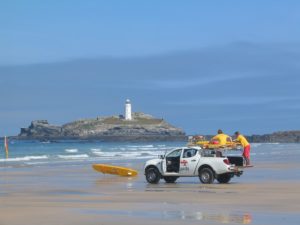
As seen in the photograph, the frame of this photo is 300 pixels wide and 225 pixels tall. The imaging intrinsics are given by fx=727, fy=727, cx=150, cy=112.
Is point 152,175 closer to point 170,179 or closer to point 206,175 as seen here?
point 170,179

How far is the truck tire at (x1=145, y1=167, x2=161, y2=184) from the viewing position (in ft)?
96.2

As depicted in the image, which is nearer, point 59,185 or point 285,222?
point 285,222

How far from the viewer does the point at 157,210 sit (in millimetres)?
17750

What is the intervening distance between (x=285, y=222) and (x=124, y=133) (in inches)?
7230

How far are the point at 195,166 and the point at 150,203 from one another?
29.1 ft

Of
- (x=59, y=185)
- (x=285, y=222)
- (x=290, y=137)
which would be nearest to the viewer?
(x=285, y=222)

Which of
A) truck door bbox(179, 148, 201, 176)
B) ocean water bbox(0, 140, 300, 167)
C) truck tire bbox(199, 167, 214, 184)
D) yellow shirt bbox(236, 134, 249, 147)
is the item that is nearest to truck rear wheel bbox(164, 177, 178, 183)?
truck door bbox(179, 148, 201, 176)

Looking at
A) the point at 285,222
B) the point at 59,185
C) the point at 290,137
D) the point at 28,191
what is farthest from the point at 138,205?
the point at 290,137

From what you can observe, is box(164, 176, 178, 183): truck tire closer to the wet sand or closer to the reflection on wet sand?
the wet sand

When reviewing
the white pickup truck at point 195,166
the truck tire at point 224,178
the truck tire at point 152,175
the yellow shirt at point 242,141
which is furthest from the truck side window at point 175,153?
the yellow shirt at point 242,141

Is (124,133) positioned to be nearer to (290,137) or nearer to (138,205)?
(290,137)

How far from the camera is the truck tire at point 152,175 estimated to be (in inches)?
1155

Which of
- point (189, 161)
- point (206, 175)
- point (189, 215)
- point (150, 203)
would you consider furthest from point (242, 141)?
point (189, 215)

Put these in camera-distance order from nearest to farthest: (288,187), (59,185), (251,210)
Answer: (251,210)
(288,187)
(59,185)
